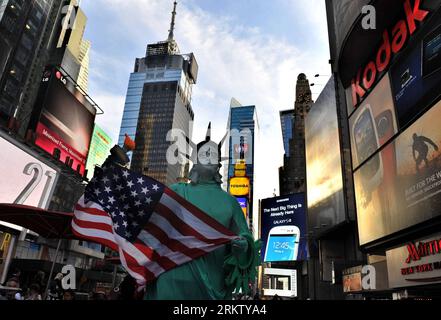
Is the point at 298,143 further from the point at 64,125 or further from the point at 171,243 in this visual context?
the point at 171,243

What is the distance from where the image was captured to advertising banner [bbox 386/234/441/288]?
1303 centimetres

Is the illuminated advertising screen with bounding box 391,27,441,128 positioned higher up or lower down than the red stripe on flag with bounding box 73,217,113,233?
higher up

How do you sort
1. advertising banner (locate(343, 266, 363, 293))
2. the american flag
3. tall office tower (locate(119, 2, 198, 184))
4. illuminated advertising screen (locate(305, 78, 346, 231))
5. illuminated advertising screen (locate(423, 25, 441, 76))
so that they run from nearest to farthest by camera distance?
the american flag < illuminated advertising screen (locate(423, 25, 441, 76)) < advertising banner (locate(343, 266, 363, 293)) < illuminated advertising screen (locate(305, 78, 346, 231)) < tall office tower (locate(119, 2, 198, 184))

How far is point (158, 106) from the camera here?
161m

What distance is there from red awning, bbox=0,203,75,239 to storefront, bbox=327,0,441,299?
12.7 m

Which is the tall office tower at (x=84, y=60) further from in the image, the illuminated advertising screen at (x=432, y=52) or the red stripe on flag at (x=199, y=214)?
the red stripe on flag at (x=199, y=214)

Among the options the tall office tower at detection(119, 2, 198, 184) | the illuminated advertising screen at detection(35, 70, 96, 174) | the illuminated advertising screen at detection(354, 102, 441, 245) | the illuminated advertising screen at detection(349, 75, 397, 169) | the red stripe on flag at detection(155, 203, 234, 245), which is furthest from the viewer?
the tall office tower at detection(119, 2, 198, 184)

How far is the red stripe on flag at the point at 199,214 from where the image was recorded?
11.8 ft

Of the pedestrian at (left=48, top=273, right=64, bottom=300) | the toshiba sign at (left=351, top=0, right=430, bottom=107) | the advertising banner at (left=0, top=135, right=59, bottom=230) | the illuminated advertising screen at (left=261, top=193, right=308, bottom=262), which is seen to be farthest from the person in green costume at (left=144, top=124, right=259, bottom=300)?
the illuminated advertising screen at (left=261, top=193, right=308, bottom=262)

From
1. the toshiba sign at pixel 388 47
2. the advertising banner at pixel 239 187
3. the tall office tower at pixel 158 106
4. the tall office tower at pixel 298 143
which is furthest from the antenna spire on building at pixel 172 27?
the toshiba sign at pixel 388 47

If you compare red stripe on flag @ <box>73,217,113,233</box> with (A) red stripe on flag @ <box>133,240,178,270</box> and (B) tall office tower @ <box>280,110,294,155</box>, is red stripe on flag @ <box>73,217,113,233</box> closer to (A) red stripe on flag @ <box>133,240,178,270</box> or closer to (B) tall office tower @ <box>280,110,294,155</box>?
(A) red stripe on flag @ <box>133,240,178,270</box>

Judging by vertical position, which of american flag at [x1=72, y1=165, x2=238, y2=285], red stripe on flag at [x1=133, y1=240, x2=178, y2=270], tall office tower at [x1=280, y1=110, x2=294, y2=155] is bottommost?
red stripe on flag at [x1=133, y1=240, x2=178, y2=270]

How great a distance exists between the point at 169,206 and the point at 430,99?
13.8 metres
